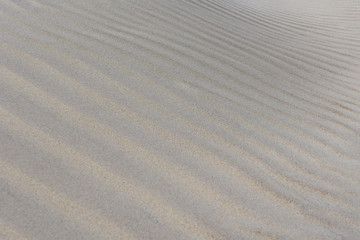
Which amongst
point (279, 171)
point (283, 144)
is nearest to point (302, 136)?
point (283, 144)

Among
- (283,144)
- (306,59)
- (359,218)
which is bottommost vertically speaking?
(359,218)

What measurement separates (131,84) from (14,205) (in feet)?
3.30

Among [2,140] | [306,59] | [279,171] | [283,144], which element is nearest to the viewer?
[2,140]

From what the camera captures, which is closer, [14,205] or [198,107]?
[14,205]

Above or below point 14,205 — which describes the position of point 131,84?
above

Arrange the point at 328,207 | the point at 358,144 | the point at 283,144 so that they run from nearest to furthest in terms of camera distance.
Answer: the point at 328,207 → the point at 283,144 → the point at 358,144

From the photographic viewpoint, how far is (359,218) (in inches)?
73.5

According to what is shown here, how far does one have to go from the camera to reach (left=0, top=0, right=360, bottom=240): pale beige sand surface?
163 cm

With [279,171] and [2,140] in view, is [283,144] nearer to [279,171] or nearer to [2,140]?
[279,171]

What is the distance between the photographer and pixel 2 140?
1772 millimetres

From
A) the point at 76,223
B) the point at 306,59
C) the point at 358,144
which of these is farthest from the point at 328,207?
the point at 306,59

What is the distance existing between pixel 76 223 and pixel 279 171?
36.1 inches

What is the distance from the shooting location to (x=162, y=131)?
6.91ft

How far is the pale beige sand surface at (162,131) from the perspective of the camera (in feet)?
5.35
